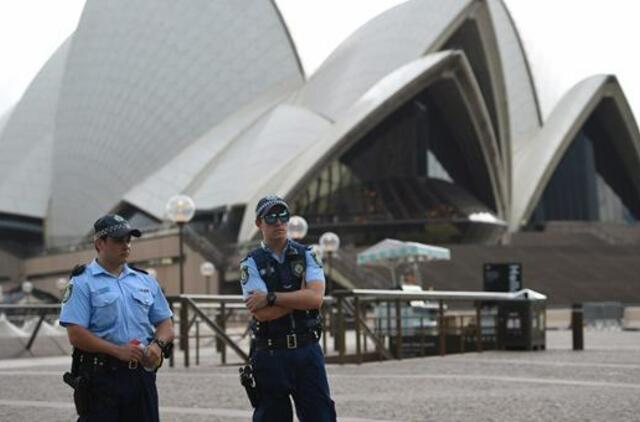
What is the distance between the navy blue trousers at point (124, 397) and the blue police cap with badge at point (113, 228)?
50 cm

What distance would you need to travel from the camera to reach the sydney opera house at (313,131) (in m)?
40.4

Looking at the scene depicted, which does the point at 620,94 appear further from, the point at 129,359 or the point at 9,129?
the point at 129,359

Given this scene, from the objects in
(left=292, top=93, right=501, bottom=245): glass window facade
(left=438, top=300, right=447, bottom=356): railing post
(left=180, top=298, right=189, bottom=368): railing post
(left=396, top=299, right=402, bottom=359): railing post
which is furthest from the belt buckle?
(left=292, top=93, right=501, bottom=245): glass window facade

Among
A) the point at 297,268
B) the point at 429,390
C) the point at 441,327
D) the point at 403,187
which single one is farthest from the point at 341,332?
the point at 403,187

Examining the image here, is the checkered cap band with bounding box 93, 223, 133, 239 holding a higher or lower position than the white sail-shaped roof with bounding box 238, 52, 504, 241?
lower

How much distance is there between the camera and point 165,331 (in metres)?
3.97

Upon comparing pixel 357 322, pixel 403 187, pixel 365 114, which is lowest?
pixel 357 322

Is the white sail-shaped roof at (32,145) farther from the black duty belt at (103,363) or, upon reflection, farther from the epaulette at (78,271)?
the black duty belt at (103,363)

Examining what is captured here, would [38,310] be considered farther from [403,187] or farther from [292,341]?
[403,187]

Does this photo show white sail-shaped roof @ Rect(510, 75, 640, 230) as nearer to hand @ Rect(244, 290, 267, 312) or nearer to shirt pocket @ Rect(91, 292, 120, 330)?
hand @ Rect(244, 290, 267, 312)

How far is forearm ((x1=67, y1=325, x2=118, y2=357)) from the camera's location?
3748mm

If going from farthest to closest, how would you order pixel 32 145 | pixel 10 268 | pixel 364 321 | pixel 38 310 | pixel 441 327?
pixel 10 268
pixel 32 145
pixel 38 310
pixel 441 327
pixel 364 321

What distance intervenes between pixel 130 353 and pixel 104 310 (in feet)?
0.73

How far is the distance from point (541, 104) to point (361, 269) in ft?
64.9
